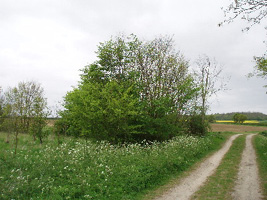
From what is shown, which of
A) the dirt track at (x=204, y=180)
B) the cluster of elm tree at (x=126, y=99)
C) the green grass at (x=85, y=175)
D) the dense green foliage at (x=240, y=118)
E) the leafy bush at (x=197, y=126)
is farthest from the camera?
the dense green foliage at (x=240, y=118)

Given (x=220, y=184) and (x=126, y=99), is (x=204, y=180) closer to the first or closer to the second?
(x=220, y=184)

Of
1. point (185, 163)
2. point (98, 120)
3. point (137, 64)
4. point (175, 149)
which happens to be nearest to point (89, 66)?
point (137, 64)

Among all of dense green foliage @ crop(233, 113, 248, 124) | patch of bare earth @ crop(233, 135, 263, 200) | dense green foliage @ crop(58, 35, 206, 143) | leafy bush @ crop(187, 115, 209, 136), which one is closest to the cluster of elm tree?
dense green foliage @ crop(58, 35, 206, 143)

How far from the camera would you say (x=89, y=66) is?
2456 centimetres

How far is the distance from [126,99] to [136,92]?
3348 millimetres

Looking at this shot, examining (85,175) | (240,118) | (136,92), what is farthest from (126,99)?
(240,118)

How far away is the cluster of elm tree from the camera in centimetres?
1623

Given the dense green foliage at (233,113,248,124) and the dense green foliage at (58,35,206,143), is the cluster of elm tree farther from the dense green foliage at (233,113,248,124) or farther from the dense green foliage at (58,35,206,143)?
the dense green foliage at (233,113,248,124)

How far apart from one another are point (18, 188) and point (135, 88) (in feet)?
46.2

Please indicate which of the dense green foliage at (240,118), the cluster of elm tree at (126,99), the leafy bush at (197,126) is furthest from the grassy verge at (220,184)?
the dense green foliage at (240,118)

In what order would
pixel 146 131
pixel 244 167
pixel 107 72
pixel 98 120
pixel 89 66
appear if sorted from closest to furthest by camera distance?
pixel 244 167
pixel 98 120
pixel 146 131
pixel 107 72
pixel 89 66

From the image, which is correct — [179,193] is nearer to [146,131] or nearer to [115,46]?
[146,131]

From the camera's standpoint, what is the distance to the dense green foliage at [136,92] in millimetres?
16516

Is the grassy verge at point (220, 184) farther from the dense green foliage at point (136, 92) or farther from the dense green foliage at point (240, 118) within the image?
the dense green foliage at point (240, 118)
